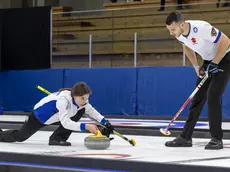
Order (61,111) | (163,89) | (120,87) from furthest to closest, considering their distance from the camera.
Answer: (120,87) → (163,89) → (61,111)

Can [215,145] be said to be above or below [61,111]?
below

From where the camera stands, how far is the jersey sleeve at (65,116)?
219 inches

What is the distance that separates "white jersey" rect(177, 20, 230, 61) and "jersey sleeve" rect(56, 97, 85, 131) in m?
1.21

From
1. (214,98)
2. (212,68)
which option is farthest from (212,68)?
(214,98)

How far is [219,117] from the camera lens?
5680 mm

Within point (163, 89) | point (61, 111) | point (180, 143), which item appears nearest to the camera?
Answer: point (61, 111)

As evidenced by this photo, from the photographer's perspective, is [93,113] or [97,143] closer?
[97,143]

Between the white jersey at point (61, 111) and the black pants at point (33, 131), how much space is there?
7 cm

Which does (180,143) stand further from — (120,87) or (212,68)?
(120,87)

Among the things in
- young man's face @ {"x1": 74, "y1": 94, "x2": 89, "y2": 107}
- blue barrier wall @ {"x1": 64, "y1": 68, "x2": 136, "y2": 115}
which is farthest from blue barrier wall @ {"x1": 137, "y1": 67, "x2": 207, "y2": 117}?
young man's face @ {"x1": 74, "y1": 94, "x2": 89, "y2": 107}

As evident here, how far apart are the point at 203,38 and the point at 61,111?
1.44m

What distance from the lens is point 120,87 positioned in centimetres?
1380

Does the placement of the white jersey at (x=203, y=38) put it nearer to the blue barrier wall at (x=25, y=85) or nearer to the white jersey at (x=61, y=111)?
the white jersey at (x=61, y=111)

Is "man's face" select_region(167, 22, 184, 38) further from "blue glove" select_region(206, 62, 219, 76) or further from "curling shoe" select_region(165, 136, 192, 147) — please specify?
"curling shoe" select_region(165, 136, 192, 147)
